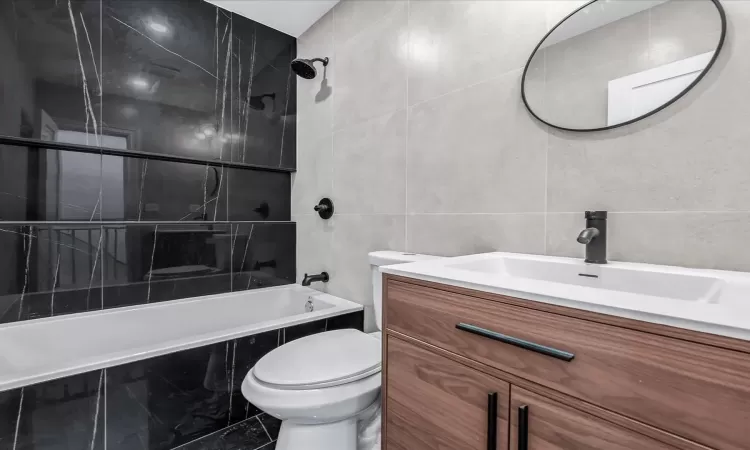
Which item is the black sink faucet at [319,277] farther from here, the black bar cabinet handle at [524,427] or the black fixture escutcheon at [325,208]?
the black bar cabinet handle at [524,427]

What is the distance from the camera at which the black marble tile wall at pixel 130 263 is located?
1.64m

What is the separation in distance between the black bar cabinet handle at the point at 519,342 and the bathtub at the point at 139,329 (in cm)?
116

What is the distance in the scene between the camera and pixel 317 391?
110 cm

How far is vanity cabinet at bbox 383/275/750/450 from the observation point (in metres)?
0.45

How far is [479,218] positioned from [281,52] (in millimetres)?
2086

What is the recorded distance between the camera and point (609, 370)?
1.76ft

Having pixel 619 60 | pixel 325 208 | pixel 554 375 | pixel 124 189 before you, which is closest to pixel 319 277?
pixel 325 208

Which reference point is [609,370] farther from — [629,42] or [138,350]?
[138,350]

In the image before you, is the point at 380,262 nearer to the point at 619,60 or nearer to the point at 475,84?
the point at 475,84

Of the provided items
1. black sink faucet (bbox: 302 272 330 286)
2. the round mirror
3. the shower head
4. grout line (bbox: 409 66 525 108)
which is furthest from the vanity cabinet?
the shower head

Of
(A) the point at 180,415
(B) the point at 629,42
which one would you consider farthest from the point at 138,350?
(B) the point at 629,42

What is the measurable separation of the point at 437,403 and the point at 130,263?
1966 mm

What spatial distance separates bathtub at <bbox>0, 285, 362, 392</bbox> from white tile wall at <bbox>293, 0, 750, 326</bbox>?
0.36m

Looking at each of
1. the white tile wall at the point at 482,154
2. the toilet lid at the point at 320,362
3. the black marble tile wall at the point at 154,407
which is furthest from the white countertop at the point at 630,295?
the black marble tile wall at the point at 154,407
